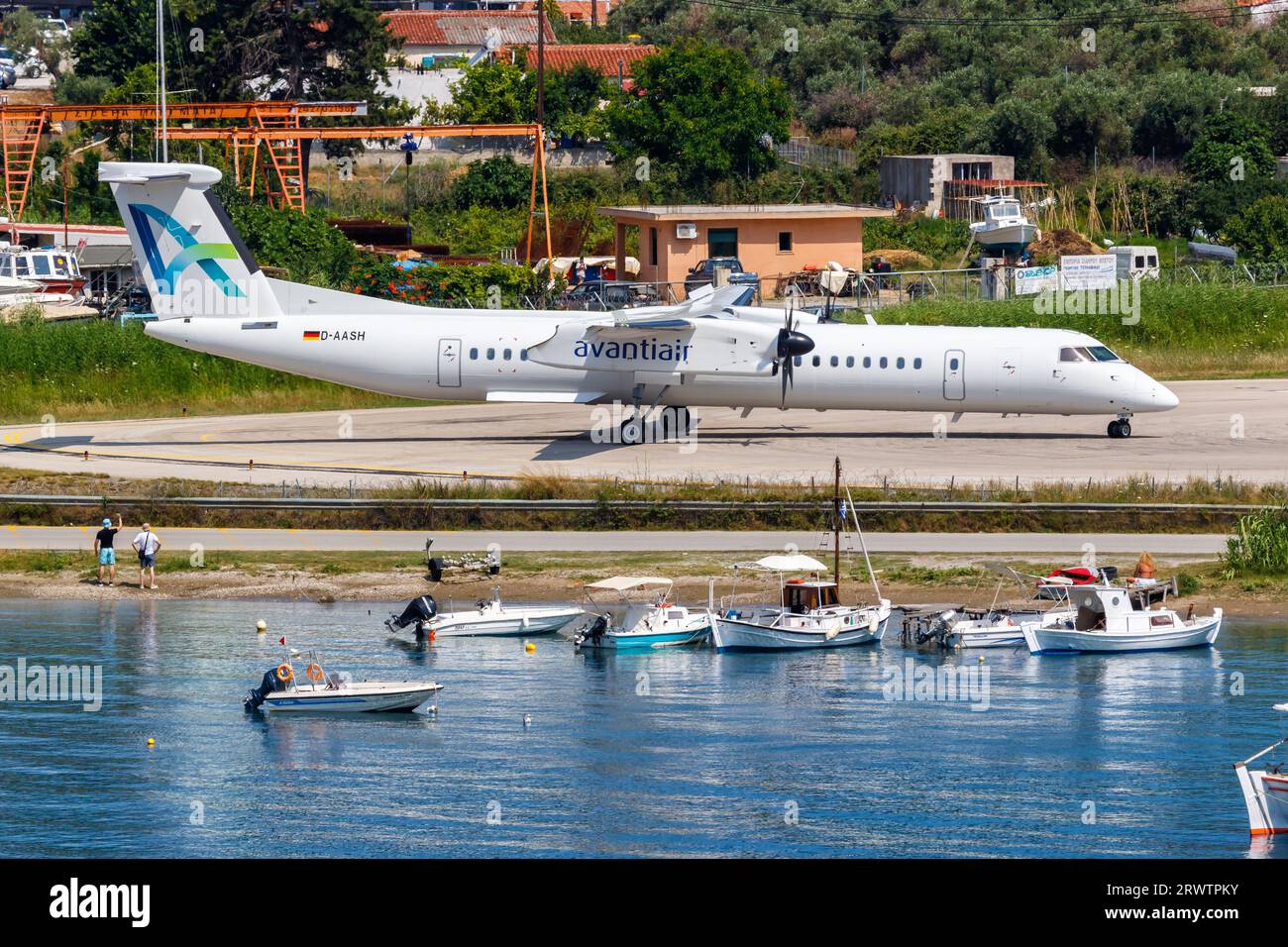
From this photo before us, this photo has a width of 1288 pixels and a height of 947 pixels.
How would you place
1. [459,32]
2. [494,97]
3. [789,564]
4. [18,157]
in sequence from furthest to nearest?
[459,32]
[494,97]
[18,157]
[789,564]

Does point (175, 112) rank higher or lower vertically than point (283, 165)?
higher

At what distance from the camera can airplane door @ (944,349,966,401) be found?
50375 millimetres

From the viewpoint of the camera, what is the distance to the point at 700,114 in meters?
99.6

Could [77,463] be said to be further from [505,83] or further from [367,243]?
[505,83]

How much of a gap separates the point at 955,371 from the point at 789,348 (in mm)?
5021

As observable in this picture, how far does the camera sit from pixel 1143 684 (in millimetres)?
32875

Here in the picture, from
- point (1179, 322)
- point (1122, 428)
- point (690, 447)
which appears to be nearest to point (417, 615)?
point (690, 447)

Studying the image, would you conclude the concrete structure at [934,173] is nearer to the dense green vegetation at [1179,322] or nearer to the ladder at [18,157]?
the dense green vegetation at [1179,322]

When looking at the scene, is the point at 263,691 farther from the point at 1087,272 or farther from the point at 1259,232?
the point at 1259,232

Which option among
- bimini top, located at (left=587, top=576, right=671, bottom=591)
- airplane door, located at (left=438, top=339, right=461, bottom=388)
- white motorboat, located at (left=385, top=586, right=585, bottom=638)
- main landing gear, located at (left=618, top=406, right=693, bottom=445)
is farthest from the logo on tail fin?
bimini top, located at (left=587, top=576, right=671, bottom=591)

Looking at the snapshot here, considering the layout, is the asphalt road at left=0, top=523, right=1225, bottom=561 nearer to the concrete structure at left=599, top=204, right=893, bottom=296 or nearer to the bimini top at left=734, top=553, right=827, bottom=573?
the bimini top at left=734, top=553, right=827, bottom=573

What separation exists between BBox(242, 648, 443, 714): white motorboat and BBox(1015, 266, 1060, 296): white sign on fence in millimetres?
→ 52044

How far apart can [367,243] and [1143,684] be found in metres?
64.6
